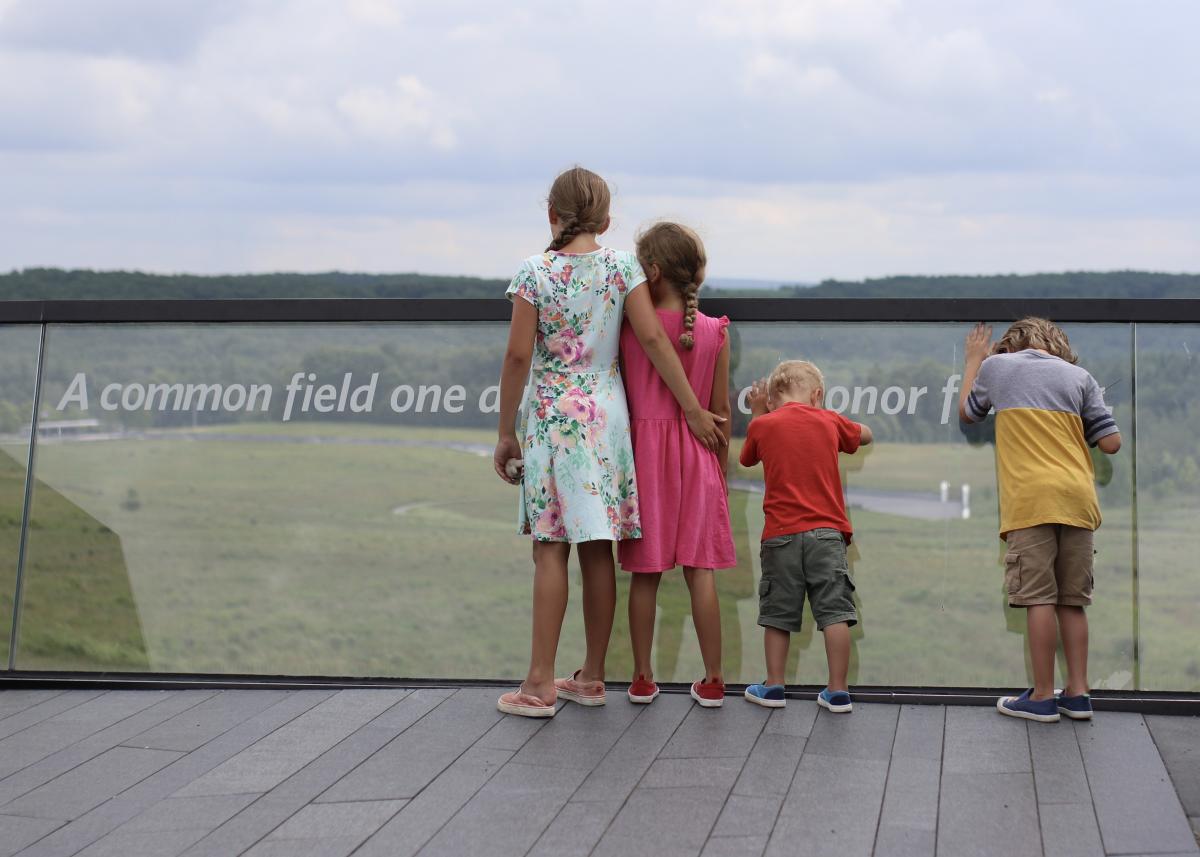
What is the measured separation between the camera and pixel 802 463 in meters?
3.61

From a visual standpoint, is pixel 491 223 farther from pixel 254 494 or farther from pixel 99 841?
pixel 99 841

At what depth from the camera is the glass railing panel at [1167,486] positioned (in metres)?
3.90

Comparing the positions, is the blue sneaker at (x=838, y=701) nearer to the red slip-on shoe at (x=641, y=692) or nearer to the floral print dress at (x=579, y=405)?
the red slip-on shoe at (x=641, y=692)

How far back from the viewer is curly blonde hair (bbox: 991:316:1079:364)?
3674 mm

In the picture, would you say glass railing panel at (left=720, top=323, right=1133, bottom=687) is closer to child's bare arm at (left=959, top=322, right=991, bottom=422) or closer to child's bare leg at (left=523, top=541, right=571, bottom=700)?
child's bare arm at (left=959, top=322, right=991, bottom=422)

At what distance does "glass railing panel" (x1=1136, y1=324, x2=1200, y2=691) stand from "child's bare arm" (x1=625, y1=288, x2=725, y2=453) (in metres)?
1.44

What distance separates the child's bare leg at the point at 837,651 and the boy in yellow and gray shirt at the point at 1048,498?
1.51 feet

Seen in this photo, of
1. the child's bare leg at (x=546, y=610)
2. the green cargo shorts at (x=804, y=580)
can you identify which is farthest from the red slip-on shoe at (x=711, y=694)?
the child's bare leg at (x=546, y=610)

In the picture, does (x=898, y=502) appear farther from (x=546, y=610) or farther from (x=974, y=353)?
(x=546, y=610)

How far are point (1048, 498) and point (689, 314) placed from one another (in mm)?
1112

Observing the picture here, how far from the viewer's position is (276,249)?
31266 mm

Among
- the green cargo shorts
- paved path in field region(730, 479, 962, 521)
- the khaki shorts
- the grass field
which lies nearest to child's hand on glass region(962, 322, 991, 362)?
the grass field

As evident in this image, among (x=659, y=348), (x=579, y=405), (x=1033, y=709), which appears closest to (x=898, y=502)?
(x=1033, y=709)

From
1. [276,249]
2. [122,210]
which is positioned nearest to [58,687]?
[276,249]
